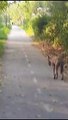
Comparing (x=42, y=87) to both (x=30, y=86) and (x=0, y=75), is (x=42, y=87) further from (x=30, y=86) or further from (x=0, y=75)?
(x=0, y=75)

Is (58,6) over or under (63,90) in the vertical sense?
over

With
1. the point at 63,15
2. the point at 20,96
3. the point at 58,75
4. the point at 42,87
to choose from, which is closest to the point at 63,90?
the point at 42,87

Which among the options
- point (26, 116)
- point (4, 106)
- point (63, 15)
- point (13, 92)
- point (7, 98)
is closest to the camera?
point (26, 116)

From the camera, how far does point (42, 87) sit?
1398 cm

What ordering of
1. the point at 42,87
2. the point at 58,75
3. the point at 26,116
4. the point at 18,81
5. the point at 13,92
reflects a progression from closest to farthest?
the point at 26,116 → the point at 13,92 → the point at 42,87 → the point at 18,81 → the point at 58,75

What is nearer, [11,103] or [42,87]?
[11,103]

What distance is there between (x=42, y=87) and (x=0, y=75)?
3825 millimetres

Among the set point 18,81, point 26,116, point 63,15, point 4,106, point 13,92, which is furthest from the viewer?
point 63,15

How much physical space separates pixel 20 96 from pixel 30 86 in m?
1.96

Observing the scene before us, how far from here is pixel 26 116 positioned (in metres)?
9.73

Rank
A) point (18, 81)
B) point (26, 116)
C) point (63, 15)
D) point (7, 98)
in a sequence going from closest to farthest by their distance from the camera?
point (26, 116), point (7, 98), point (18, 81), point (63, 15)

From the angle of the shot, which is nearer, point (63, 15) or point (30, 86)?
point (30, 86)

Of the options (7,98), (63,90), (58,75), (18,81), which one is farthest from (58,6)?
(7,98)

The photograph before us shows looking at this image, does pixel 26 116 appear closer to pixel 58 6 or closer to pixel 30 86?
pixel 30 86
